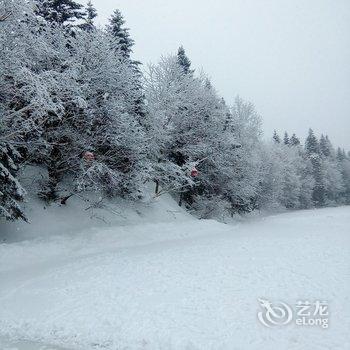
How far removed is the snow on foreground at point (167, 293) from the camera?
8.30 metres

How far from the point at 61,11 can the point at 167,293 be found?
1010 inches

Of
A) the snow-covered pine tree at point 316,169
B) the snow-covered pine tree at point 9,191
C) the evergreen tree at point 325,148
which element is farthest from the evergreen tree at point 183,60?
the evergreen tree at point 325,148

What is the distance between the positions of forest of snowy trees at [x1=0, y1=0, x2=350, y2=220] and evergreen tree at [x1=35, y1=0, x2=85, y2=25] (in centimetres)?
7

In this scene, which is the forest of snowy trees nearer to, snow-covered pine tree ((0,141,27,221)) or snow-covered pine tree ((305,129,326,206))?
snow-covered pine tree ((0,141,27,221))

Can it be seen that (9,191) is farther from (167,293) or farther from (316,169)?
(316,169)

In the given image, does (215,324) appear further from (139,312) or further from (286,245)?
(286,245)

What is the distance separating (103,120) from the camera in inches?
859

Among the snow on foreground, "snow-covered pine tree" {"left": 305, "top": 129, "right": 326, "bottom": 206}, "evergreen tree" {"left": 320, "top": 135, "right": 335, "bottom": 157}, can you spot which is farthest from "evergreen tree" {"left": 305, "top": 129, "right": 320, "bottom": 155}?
the snow on foreground

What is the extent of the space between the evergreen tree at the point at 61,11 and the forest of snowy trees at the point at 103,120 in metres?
0.07

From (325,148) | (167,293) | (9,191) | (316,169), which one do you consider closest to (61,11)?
(9,191)

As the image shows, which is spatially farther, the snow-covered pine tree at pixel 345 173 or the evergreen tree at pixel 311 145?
the snow-covered pine tree at pixel 345 173

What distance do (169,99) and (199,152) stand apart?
4.95 metres

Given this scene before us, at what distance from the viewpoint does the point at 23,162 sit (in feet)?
66.5

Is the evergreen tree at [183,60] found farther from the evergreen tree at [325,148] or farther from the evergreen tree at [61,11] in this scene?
the evergreen tree at [325,148]
